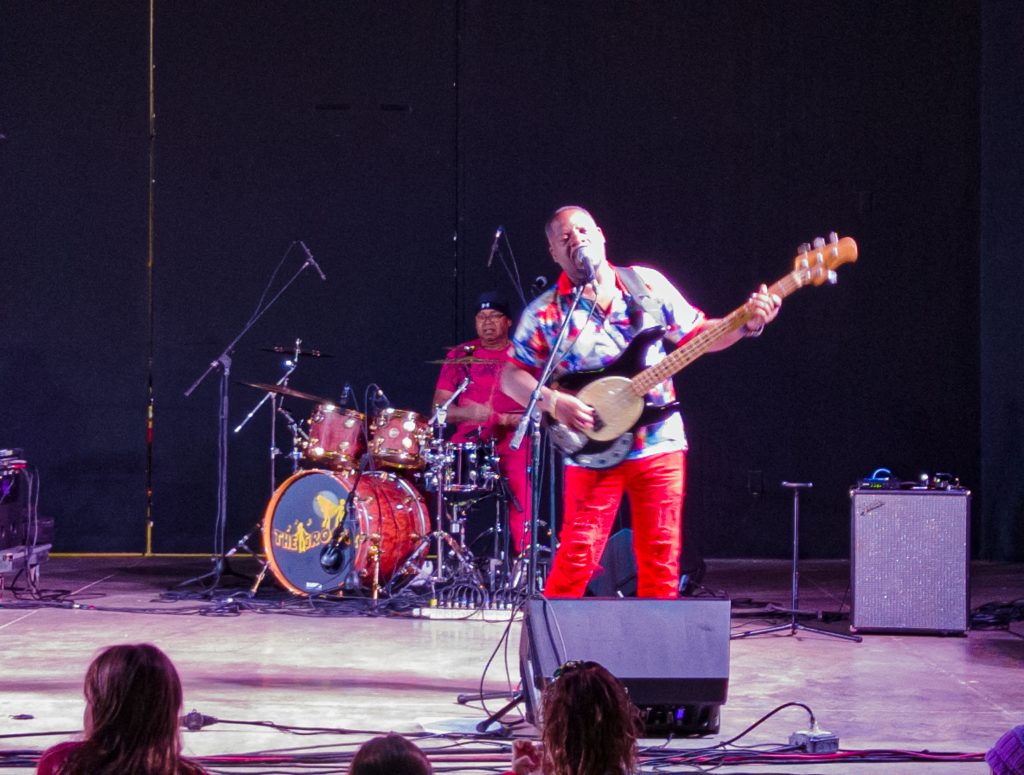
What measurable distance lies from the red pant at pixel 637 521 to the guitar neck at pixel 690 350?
0.27 metres

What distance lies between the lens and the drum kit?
749cm

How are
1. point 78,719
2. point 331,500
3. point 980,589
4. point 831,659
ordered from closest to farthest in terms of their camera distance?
point 78,719 → point 831,659 → point 331,500 → point 980,589

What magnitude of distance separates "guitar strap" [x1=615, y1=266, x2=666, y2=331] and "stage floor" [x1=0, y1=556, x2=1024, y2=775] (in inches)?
57.1

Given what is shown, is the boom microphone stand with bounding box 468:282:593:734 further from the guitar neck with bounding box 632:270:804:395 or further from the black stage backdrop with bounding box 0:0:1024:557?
the black stage backdrop with bounding box 0:0:1024:557

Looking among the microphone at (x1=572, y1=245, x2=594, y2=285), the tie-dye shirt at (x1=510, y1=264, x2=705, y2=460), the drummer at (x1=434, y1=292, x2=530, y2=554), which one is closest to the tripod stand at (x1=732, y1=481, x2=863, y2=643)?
the drummer at (x1=434, y1=292, x2=530, y2=554)

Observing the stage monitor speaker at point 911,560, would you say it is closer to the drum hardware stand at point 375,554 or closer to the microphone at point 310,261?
the drum hardware stand at point 375,554

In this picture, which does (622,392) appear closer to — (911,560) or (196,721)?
(196,721)

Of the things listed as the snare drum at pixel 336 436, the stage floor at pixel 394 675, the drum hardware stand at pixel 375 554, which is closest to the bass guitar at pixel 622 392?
the stage floor at pixel 394 675

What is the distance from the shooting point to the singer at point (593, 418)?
4.50 m

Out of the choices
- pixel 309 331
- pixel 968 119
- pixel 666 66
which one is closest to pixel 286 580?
pixel 309 331

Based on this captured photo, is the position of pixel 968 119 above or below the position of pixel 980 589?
above

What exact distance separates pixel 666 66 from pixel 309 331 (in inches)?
130

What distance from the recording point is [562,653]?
162 inches

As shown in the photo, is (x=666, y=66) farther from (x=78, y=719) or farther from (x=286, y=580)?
(x=78, y=719)
